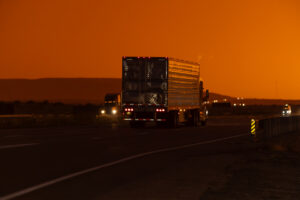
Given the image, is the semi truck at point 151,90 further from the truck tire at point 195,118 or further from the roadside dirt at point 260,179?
the roadside dirt at point 260,179

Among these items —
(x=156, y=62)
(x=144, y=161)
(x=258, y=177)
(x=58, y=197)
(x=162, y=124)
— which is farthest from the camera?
(x=162, y=124)

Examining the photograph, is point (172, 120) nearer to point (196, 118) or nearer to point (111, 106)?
A: point (196, 118)

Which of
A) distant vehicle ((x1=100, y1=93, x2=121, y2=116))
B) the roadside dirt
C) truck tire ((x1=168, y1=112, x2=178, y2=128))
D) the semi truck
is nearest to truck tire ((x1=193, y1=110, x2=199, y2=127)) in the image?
the semi truck

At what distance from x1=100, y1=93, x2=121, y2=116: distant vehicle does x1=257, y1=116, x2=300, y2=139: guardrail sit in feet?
71.5

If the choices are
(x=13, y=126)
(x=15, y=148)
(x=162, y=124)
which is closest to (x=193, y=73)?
(x=162, y=124)

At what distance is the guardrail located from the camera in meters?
29.0

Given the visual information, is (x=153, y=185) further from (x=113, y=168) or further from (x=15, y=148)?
(x=15, y=148)

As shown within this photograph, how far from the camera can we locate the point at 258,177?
13.9 m

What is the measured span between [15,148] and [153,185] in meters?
9.15

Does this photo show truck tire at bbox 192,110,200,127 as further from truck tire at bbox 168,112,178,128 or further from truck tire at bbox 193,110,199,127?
truck tire at bbox 168,112,178,128

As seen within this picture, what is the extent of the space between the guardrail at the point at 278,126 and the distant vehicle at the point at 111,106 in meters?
21.8

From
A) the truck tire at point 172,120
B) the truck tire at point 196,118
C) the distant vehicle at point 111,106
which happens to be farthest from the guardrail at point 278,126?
the distant vehicle at point 111,106

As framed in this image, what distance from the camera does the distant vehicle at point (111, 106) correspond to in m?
58.2

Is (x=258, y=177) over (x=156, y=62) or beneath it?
beneath
